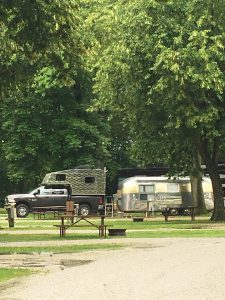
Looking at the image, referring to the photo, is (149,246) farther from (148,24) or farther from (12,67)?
(148,24)

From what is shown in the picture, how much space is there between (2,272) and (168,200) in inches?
1254

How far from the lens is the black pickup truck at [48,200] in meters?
43.5

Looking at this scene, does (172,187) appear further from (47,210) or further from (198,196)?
(47,210)

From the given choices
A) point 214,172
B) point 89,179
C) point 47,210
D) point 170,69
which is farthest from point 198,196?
point 170,69

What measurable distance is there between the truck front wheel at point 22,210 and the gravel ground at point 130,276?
1046 inches

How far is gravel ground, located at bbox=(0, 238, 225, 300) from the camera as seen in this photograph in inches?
406

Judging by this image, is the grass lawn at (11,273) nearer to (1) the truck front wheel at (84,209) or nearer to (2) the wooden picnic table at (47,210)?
(2) the wooden picnic table at (47,210)

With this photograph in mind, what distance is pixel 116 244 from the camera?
19.8 meters

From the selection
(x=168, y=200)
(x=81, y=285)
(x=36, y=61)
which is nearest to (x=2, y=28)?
(x=36, y=61)

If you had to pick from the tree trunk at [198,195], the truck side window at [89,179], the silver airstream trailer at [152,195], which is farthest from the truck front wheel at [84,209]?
the tree trunk at [198,195]

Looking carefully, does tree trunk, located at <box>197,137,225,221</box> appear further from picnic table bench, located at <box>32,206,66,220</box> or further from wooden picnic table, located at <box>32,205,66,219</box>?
wooden picnic table, located at <box>32,205,66,219</box>

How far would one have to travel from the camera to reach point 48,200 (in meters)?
44.2

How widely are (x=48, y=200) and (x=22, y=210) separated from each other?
1.86 metres

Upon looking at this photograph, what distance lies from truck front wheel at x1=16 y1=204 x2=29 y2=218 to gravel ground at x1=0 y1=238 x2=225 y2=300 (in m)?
26.6
